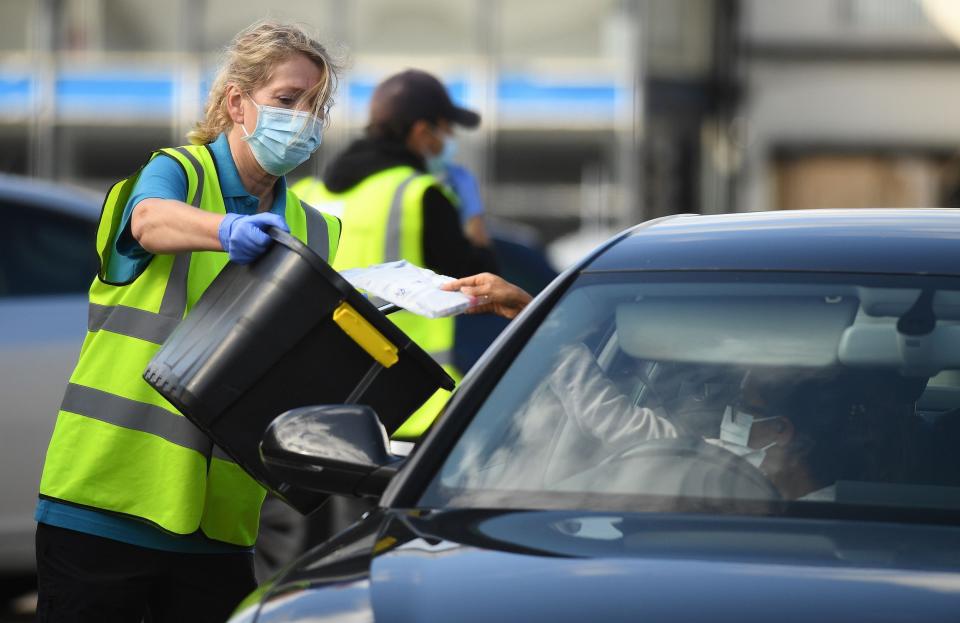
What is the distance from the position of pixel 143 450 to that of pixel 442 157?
9.55ft

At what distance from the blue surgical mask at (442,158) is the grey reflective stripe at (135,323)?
7.64ft

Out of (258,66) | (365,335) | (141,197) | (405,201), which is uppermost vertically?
(258,66)

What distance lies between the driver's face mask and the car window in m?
3.85

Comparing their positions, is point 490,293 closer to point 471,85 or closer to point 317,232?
point 317,232

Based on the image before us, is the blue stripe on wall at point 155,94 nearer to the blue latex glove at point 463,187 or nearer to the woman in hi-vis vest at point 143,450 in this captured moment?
the blue latex glove at point 463,187

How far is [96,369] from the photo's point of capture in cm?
336

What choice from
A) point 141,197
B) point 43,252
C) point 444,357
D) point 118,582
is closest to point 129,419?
point 118,582

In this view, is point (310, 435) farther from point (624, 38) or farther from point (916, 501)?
point (624, 38)

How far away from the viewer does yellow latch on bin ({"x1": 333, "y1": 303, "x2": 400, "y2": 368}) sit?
329 cm

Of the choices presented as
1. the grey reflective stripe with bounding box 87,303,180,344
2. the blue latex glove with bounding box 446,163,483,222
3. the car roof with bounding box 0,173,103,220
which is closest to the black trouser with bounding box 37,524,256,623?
the grey reflective stripe with bounding box 87,303,180,344

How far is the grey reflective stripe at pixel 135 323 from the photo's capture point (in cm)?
336

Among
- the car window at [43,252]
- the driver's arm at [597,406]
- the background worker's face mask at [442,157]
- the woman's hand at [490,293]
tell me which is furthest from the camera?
the car window at [43,252]

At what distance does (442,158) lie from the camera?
20.2 feet

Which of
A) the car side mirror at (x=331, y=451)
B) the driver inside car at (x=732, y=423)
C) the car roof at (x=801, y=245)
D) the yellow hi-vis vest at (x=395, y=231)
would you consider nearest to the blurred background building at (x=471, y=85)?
the yellow hi-vis vest at (x=395, y=231)
